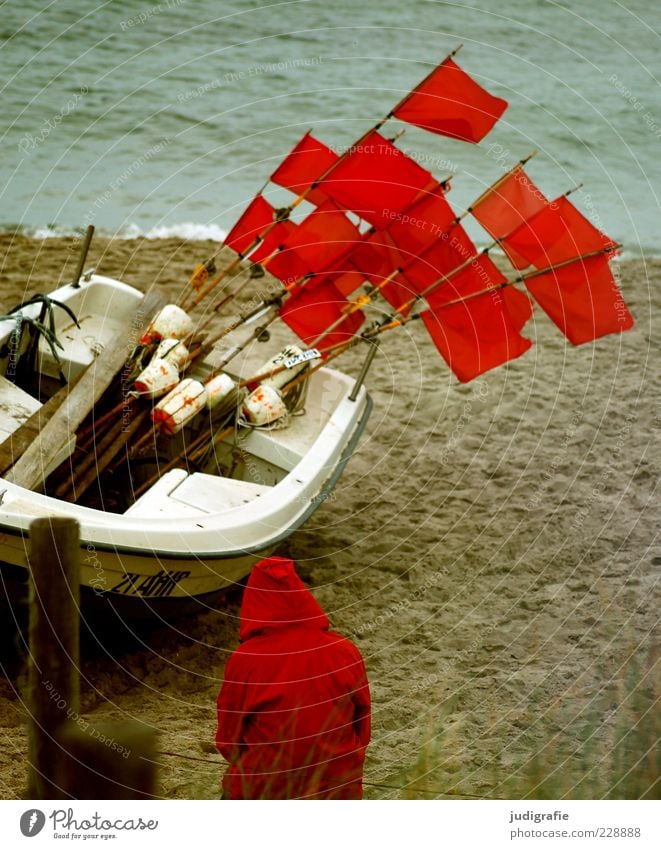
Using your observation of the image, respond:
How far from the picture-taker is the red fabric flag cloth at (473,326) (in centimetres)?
545

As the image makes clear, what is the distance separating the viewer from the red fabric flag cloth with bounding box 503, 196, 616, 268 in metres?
5.30

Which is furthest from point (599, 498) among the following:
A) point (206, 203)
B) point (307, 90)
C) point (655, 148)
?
point (307, 90)

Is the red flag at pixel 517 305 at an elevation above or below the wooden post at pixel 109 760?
below

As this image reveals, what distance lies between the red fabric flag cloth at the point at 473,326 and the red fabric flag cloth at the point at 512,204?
180mm

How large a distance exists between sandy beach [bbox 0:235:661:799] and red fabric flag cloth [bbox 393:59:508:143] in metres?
1.96

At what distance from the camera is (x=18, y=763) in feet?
13.5

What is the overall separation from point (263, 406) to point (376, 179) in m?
1.16

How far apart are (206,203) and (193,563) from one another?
667cm

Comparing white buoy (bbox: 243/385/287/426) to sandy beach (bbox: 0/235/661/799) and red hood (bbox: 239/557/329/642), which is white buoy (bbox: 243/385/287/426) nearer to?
sandy beach (bbox: 0/235/661/799)

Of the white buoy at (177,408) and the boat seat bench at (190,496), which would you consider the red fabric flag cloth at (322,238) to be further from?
the boat seat bench at (190,496)

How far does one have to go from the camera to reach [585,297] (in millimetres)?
5348

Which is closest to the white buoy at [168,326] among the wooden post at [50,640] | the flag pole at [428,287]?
the flag pole at [428,287]

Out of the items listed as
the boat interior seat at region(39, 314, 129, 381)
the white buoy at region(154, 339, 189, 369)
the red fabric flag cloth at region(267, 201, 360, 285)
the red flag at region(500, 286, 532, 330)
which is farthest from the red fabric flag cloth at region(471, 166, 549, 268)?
the boat interior seat at region(39, 314, 129, 381)

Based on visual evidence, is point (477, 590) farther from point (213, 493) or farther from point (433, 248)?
point (433, 248)
